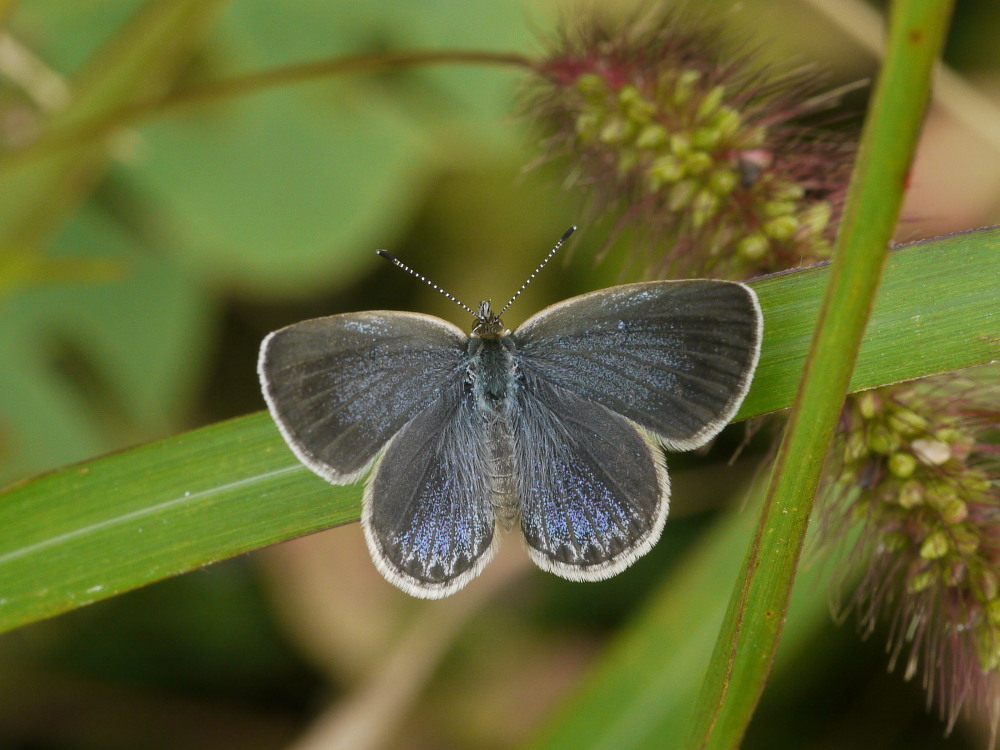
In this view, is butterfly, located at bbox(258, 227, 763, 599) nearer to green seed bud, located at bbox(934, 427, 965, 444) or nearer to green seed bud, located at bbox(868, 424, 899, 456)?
green seed bud, located at bbox(868, 424, 899, 456)

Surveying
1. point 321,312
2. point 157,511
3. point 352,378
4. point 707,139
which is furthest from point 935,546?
point 321,312

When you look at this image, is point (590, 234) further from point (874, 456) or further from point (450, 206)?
point (874, 456)

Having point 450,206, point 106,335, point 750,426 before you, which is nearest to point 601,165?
point 750,426

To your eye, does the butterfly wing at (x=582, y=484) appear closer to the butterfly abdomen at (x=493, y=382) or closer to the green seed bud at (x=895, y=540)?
the butterfly abdomen at (x=493, y=382)

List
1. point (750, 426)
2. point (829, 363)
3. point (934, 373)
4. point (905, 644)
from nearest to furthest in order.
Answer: point (829, 363) → point (934, 373) → point (750, 426) → point (905, 644)

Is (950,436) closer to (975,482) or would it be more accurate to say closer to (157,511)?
(975,482)
